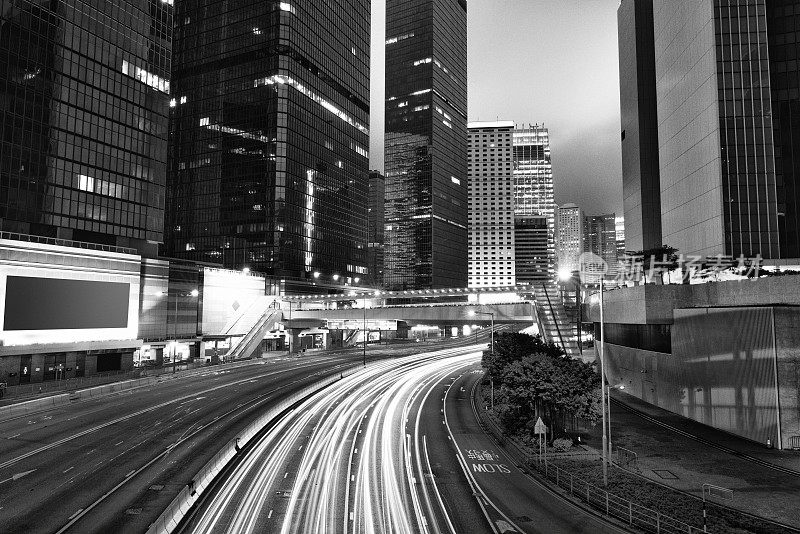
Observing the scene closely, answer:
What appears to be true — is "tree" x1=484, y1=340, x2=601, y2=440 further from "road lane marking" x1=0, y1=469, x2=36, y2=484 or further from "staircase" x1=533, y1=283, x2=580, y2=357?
"road lane marking" x1=0, y1=469, x2=36, y2=484

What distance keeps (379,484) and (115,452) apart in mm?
17206

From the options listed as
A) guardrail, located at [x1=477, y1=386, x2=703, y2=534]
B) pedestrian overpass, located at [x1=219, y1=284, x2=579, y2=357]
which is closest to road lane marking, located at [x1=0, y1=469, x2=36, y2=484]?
guardrail, located at [x1=477, y1=386, x2=703, y2=534]

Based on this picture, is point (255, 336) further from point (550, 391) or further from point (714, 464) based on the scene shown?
point (714, 464)

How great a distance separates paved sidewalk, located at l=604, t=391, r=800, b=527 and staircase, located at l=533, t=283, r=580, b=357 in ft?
51.7

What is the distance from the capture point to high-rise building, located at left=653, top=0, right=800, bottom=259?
7300 cm

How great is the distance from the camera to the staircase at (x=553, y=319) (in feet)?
187

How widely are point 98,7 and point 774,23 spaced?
108486 mm

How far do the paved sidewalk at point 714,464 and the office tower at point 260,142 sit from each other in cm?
11069

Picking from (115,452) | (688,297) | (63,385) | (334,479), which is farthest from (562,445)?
(63,385)

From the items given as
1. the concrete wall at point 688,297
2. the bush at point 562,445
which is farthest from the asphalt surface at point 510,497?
the concrete wall at point 688,297

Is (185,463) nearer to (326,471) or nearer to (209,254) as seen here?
(326,471)

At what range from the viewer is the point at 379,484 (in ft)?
83.1

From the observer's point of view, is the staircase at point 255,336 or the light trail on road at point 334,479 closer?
the light trail on road at point 334,479

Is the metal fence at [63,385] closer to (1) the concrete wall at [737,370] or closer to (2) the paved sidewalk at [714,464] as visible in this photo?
(2) the paved sidewalk at [714,464]
